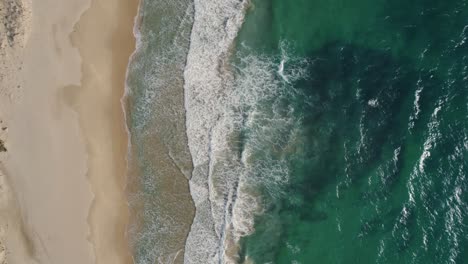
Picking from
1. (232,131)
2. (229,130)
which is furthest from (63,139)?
(232,131)

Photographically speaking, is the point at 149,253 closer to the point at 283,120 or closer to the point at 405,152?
the point at 283,120

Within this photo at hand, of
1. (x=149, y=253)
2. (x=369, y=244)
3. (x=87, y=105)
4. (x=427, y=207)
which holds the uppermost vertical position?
(x=87, y=105)

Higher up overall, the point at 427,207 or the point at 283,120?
the point at 283,120

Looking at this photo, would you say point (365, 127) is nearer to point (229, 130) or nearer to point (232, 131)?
point (232, 131)

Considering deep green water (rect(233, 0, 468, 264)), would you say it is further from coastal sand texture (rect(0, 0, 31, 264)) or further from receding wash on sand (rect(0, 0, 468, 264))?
coastal sand texture (rect(0, 0, 31, 264))

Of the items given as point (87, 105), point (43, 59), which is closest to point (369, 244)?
point (87, 105)

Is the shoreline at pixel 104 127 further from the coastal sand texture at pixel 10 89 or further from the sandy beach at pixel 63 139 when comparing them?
the coastal sand texture at pixel 10 89
